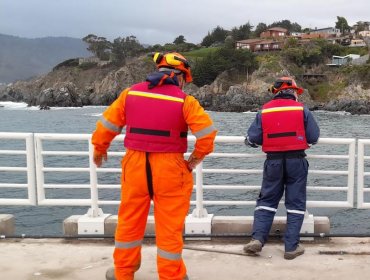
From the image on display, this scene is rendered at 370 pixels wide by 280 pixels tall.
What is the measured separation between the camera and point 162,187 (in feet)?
12.3

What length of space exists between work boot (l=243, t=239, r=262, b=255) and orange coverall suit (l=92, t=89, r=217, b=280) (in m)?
1.20

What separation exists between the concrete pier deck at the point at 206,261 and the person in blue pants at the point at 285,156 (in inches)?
8.3

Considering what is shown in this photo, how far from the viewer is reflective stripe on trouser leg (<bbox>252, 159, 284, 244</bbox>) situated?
4.88 meters

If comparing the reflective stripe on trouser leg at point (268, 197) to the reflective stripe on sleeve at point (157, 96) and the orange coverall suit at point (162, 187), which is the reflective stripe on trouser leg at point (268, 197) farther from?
the reflective stripe on sleeve at point (157, 96)

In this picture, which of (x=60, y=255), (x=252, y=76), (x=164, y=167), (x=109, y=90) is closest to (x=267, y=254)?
(x=164, y=167)

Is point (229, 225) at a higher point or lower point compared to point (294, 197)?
lower

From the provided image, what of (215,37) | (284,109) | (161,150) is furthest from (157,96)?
(215,37)

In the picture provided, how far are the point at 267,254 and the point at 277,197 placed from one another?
60cm

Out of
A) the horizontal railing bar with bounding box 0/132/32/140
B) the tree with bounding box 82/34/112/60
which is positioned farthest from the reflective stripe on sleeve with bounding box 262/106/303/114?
the tree with bounding box 82/34/112/60

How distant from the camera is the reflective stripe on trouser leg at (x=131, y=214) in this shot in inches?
149

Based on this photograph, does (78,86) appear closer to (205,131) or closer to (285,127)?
(285,127)

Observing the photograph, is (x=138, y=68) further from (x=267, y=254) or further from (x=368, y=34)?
(x=267, y=254)

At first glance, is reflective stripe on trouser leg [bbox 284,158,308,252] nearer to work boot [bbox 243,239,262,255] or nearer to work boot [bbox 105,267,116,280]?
work boot [bbox 243,239,262,255]

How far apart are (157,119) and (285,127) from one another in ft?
5.24
